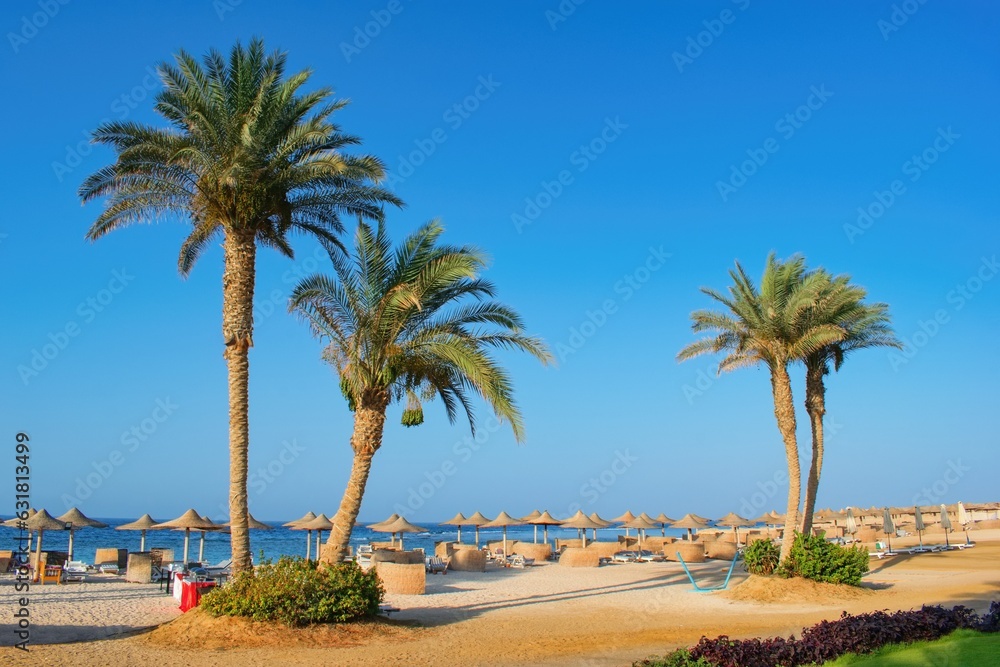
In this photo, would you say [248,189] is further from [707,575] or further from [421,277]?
[707,575]

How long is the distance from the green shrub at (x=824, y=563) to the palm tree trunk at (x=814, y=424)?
4516mm

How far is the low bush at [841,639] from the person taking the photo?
9258mm

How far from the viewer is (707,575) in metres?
27.4

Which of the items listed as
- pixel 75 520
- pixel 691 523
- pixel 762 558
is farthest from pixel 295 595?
pixel 691 523

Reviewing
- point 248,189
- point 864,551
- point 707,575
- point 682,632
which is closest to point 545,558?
point 707,575

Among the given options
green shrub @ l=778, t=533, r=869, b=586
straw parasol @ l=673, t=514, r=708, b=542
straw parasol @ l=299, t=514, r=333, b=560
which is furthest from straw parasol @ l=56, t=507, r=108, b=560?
straw parasol @ l=673, t=514, r=708, b=542

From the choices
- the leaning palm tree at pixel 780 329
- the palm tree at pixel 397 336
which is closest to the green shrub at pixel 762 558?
the leaning palm tree at pixel 780 329

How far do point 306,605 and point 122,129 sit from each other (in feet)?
30.2

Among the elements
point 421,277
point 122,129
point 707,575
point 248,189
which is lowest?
point 707,575

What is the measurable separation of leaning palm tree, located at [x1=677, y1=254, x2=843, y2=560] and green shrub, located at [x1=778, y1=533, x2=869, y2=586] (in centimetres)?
111

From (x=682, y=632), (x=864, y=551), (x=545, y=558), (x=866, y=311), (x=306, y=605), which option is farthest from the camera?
(x=545, y=558)

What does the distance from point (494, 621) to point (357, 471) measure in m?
4.06

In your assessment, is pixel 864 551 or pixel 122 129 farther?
pixel 864 551

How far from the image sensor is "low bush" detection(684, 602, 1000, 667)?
926cm
